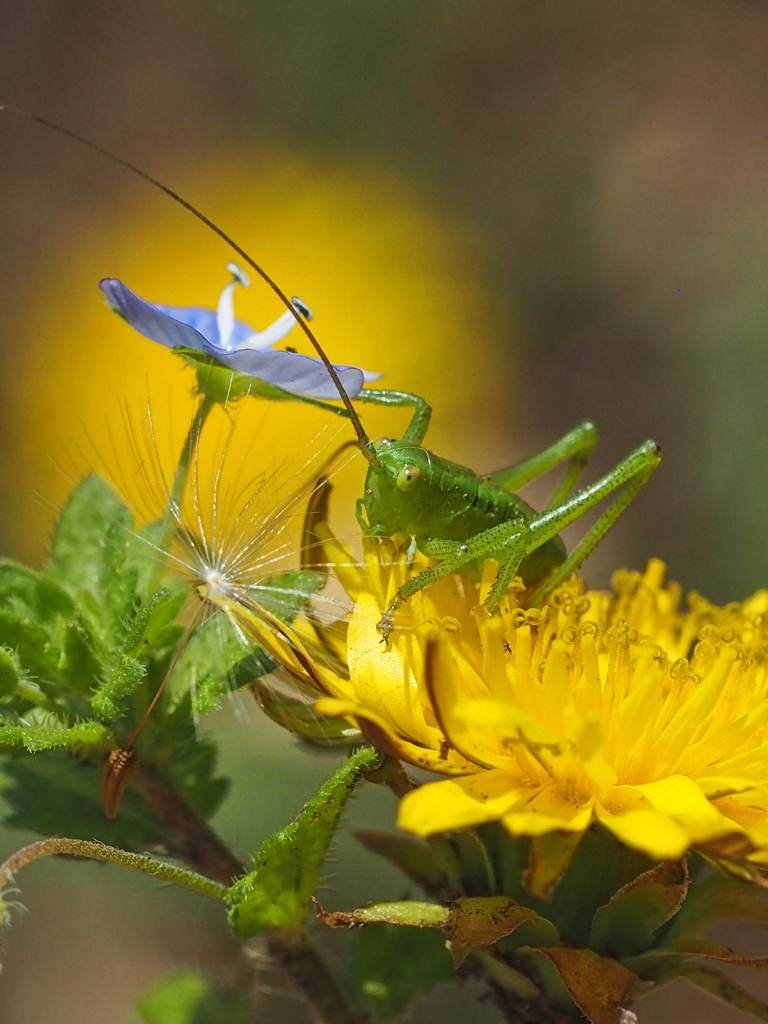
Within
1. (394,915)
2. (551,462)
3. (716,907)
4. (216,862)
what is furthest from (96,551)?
(716,907)

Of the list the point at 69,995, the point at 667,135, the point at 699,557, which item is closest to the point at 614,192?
the point at 667,135

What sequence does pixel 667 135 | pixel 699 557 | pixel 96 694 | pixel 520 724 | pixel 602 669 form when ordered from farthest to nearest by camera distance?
pixel 667 135
pixel 699 557
pixel 602 669
pixel 96 694
pixel 520 724

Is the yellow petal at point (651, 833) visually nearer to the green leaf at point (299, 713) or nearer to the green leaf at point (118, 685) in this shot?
the green leaf at point (299, 713)

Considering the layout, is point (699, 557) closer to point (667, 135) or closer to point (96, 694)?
point (667, 135)

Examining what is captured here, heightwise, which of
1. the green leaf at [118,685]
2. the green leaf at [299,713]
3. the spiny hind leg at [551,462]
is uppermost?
the spiny hind leg at [551,462]

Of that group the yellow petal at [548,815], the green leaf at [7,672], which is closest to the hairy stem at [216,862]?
the green leaf at [7,672]
